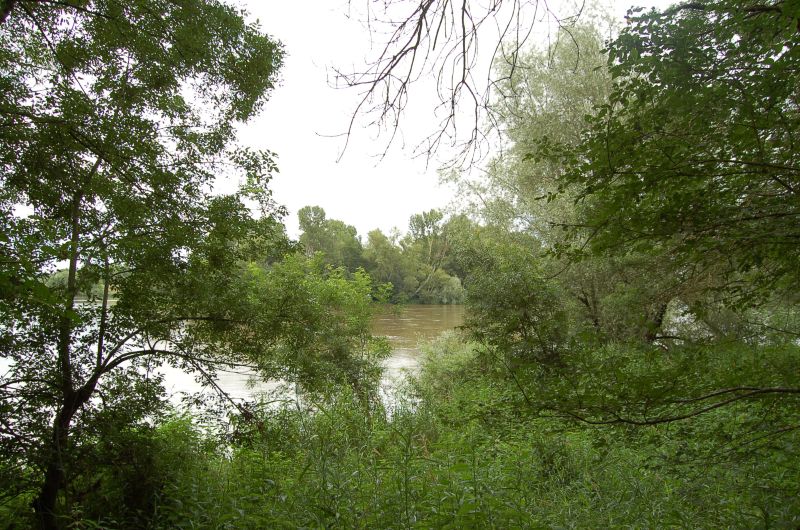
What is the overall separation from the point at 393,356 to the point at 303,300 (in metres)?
12.0

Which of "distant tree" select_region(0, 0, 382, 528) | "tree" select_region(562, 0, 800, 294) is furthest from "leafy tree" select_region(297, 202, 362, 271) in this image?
"tree" select_region(562, 0, 800, 294)

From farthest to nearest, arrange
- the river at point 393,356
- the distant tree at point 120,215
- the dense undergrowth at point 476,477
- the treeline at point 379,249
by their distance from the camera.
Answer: the treeline at point 379,249, the river at point 393,356, the distant tree at point 120,215, the dense undergrowth at point 476,477

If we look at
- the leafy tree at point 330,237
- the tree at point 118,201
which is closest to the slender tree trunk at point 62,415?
the tree at point 118,201

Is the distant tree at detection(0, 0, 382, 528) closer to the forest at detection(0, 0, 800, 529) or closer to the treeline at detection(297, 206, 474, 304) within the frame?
the forest at detection(0, 0, 800, 529)

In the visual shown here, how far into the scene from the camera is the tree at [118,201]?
4207 mm

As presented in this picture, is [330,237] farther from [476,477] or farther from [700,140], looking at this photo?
[700,140]

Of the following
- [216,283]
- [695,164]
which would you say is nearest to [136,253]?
[216,283]

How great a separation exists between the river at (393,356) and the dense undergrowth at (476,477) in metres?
0.84

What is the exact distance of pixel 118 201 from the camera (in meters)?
4.62

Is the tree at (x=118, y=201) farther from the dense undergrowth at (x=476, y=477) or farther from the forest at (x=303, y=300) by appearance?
the dense undergrowth at (x=476, y=477)

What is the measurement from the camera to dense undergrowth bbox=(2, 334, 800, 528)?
3119 mm

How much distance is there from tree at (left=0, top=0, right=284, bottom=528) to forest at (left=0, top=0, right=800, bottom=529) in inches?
1.1

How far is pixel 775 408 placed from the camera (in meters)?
2.94

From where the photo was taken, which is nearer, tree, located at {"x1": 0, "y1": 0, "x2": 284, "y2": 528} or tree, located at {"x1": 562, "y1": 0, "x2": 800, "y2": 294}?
tree, located at {"x1": 562, "y1": 0, "x2": 800, "y2": 294}
